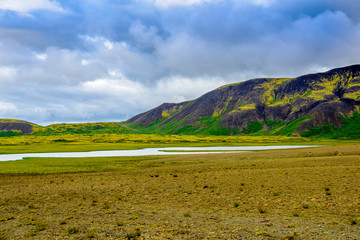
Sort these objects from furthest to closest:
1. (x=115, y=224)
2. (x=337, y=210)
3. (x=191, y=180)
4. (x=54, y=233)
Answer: (x=191, y=180), (x=337, y=210), (x=115, y=224), (x=54, y=233)

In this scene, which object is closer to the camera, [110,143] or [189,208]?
[189,208]

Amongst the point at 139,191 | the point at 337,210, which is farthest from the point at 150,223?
the point at 337,210

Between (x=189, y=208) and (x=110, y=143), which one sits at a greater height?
(x=189, y=208)

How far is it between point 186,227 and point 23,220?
12.3m

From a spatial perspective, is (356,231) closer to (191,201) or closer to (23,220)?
(191,201)

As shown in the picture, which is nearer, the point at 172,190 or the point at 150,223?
the point at 150,223

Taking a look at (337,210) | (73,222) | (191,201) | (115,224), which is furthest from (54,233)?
(337,210)

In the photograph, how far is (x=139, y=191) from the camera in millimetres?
27328

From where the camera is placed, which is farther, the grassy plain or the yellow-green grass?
the yellow-green grass

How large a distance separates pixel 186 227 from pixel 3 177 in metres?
37.2

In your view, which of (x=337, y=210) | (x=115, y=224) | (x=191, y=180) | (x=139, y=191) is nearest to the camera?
(x=115, y=224)

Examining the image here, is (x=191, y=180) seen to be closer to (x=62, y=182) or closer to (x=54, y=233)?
(x=62, y=182)

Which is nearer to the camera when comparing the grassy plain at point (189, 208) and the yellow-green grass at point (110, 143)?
the grassy plain at point (189, 208)

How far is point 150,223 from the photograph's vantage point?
16.2 meters
